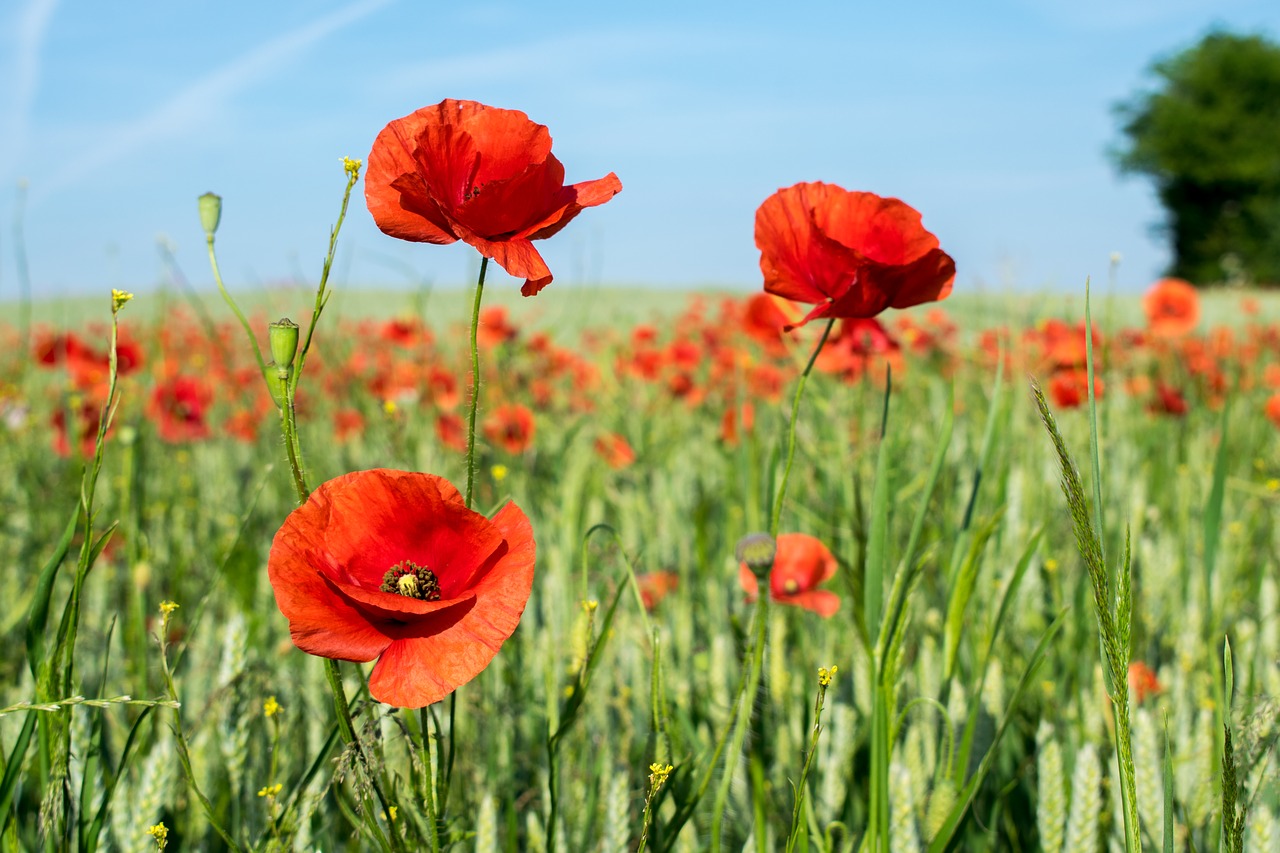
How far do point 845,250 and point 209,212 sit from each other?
20.1 inches

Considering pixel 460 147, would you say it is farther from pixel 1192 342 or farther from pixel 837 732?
pixel 1192 342

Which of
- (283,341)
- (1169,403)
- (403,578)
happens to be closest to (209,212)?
(283,341)

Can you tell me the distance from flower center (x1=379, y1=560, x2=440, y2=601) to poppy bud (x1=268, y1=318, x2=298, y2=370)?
16 centimetres

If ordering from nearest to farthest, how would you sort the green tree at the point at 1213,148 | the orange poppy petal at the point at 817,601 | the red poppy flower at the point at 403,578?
the red poppy flower at the point at 403,578
the orange poppy petal at the point at 817,601
the green tree at the point at 1213,148

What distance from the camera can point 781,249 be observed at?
883mm

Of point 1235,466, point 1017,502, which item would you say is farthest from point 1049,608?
point 1235,466

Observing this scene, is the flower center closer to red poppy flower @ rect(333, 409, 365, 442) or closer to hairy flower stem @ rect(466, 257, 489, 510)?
hairy flower stem @ rect(466, 257, 489, 510)

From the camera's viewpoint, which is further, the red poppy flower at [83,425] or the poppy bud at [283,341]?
the red poppy flower at [83,425]

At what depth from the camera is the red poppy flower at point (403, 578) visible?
0.65 m

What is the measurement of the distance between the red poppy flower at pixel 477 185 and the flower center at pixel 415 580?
206mm

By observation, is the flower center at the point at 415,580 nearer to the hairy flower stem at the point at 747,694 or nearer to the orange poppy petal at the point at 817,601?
the hairy flower stem at the point at 747,694

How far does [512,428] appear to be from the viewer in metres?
2.49

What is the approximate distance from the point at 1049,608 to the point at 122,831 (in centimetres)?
133

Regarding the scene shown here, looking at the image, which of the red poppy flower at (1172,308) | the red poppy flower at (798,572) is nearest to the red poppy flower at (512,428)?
the red poppy flower at (798,572)
